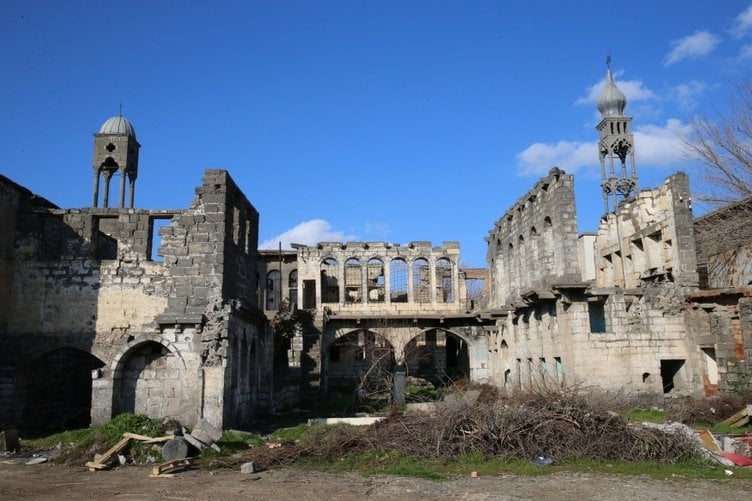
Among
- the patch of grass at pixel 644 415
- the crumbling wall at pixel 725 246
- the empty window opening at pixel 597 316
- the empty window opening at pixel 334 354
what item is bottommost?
the patch of grass at pixel 644 415

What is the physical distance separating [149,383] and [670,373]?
50.5ft

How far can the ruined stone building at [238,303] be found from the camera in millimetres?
14688

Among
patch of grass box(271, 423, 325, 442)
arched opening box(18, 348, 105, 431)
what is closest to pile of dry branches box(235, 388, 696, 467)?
patch of grass box(271, 423, 325, 442)

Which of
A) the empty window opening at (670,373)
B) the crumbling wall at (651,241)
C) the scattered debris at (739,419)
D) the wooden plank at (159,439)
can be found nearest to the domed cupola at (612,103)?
the crumbling wall at (651,241)

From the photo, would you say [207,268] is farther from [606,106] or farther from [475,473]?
[606,106]

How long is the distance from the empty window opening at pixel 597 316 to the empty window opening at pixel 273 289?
910 inches

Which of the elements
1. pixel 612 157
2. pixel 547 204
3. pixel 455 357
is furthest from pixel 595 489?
pixel 612 157

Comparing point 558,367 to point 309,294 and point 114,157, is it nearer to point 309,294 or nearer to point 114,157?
point 309,294

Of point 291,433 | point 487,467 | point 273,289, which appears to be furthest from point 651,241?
point 273,289

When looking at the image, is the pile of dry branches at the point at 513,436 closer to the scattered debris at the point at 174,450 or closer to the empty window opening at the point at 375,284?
the scattered debris at the point at 174,450

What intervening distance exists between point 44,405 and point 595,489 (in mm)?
14325

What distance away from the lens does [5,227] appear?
1539cm

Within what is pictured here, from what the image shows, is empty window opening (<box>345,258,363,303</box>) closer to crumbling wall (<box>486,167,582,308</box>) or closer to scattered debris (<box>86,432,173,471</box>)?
crumbling wall (<box>486,167,582,308</box>)

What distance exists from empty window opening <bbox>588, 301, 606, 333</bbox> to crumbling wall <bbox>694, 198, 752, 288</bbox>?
389 cm
